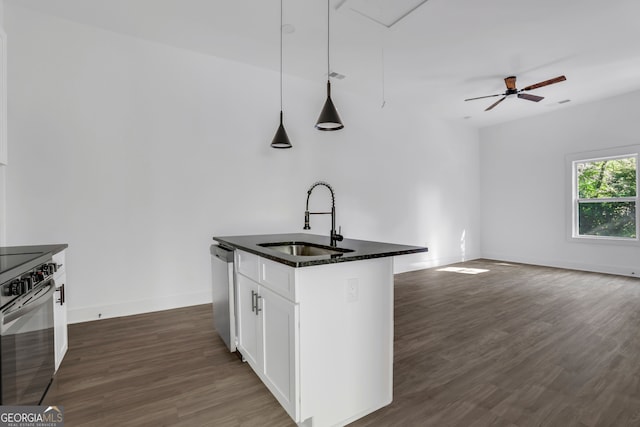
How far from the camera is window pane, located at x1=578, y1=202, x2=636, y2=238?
18.2 feet

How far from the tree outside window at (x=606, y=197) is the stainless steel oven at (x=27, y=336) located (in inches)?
313

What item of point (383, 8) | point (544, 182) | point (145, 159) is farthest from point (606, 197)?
point (145, 159)

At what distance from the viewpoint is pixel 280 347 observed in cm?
176

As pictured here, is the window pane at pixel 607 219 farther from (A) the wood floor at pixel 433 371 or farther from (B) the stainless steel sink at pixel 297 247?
(B) the stainless steel sink at pixel 297 247

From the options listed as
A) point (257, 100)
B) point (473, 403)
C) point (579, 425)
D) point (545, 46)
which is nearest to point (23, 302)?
point (473, 403)

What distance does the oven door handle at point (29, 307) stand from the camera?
4.49 ft

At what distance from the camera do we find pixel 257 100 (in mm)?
4312

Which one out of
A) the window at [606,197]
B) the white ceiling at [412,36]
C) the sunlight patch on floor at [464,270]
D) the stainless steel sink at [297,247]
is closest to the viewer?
the stainless steel sink at [297,247]

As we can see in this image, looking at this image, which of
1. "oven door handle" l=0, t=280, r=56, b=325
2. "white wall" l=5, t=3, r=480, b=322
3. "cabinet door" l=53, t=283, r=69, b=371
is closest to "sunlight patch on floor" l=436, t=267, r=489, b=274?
"white wall" l=5, t=3, r=480, b=322

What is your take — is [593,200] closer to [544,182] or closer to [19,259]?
[544,182]

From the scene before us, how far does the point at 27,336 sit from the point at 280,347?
50.5 inches

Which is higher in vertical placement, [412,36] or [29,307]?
[412,36]

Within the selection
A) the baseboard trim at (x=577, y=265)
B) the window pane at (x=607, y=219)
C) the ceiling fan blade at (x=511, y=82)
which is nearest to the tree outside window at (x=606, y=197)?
the window pane at (x=607, y=219)

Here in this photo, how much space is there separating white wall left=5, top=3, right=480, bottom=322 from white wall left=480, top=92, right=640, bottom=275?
13.5ft
